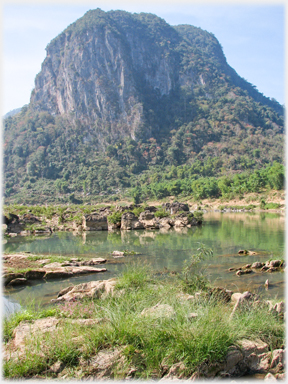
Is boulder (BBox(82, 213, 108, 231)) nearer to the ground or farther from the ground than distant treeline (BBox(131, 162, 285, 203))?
nearer to the ground

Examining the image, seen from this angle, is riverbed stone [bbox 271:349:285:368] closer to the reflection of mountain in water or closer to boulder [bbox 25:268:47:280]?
the reflection of mountain in water

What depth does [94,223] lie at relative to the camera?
35625 mm

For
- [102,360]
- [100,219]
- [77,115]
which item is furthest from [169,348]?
[77,115]

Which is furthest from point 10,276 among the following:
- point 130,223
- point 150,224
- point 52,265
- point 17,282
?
point 150,224

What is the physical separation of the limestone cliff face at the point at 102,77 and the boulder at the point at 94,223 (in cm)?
10910

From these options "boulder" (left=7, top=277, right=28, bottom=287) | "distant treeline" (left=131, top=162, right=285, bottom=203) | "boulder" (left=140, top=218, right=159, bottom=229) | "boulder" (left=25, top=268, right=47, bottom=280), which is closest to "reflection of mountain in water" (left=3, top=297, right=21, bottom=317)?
"boulder" (left=7, top=277, right=28, bottom=287)

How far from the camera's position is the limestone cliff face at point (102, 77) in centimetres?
14800

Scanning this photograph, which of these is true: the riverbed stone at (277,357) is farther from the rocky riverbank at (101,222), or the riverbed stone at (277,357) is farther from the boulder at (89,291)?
the rocky riverbank at (101,222)

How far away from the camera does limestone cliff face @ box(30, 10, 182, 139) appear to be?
486 feet

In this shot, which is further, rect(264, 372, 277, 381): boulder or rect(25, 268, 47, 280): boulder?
rect(25, 268, 47, 280): boulder

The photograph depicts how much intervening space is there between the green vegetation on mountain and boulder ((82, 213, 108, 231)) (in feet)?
157

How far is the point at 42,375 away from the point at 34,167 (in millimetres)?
132539

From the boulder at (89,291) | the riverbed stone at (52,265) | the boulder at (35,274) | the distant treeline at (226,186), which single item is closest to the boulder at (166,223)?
the riverbed stone at (52,265)

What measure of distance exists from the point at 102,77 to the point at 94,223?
5316 inches
